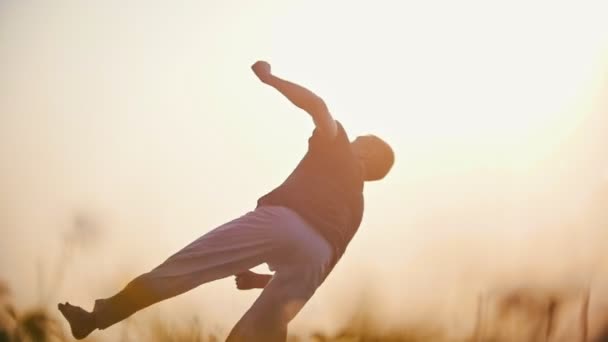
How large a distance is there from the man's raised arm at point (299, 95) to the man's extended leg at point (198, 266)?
0.34m

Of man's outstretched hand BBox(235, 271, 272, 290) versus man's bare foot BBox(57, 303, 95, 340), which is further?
man's outstretched hand BBox(235, 271, 272, 290)

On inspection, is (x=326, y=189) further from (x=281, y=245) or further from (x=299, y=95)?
(x=299, y=95)

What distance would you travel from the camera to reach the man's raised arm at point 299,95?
2.20 metres

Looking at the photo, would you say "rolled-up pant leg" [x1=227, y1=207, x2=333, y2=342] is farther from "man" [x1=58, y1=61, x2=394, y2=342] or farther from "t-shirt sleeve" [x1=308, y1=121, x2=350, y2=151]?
"t-shirt sleeve" [x1=308, y1=121, x2=350, y2=151]

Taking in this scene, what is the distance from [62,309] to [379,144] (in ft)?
4.06

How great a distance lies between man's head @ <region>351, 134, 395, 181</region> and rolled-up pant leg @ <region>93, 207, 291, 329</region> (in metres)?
0.42

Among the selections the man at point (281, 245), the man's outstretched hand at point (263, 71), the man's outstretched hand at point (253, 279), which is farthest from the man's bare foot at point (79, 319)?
the man's outstretched hand at point (263, 71)

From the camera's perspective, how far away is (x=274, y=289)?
7.77ft

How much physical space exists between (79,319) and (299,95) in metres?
0.96

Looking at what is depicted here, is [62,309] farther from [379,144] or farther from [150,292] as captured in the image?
[379,144]

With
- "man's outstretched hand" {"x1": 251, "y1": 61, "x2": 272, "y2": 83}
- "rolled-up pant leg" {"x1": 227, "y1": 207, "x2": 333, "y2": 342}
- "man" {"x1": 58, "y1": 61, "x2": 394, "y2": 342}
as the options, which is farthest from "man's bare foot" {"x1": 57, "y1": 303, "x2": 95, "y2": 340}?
"man's outstretched hand" {"x1": 251, "y1": 61, "x2": 272, "y2": 83}

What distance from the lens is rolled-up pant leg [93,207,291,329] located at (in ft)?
7.25

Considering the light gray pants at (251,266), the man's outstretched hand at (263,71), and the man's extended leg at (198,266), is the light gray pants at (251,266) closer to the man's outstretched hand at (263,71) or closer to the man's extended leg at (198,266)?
the man's extended leg at (198,266)

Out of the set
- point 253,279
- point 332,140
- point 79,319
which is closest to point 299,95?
point 332,140
